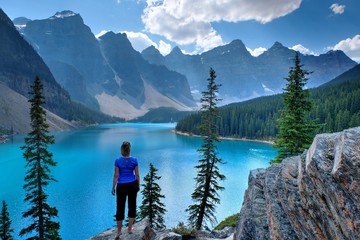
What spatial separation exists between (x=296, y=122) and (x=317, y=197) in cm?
1831

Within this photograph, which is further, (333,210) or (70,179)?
(70,179)

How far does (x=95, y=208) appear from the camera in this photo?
43.9 meters

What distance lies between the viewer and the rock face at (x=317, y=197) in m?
6.14

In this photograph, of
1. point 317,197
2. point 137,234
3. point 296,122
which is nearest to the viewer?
point 317,197

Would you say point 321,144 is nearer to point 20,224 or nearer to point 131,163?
point 131,163

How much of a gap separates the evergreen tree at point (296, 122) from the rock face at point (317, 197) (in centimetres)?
1482

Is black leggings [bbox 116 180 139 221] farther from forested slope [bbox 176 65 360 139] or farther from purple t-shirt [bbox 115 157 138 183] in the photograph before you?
forested slope [bbox 176 65 360 139]

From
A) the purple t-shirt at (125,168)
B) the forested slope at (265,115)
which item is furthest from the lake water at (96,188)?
the forested slope at (265,115)

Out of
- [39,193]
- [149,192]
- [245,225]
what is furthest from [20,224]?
[245,225]

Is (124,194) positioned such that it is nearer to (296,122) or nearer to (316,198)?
(316,198)

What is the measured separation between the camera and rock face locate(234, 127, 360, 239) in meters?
6.14

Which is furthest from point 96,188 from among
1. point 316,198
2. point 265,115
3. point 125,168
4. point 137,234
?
point 265,115

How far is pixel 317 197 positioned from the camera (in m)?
7.11

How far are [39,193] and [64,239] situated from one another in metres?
15.2
